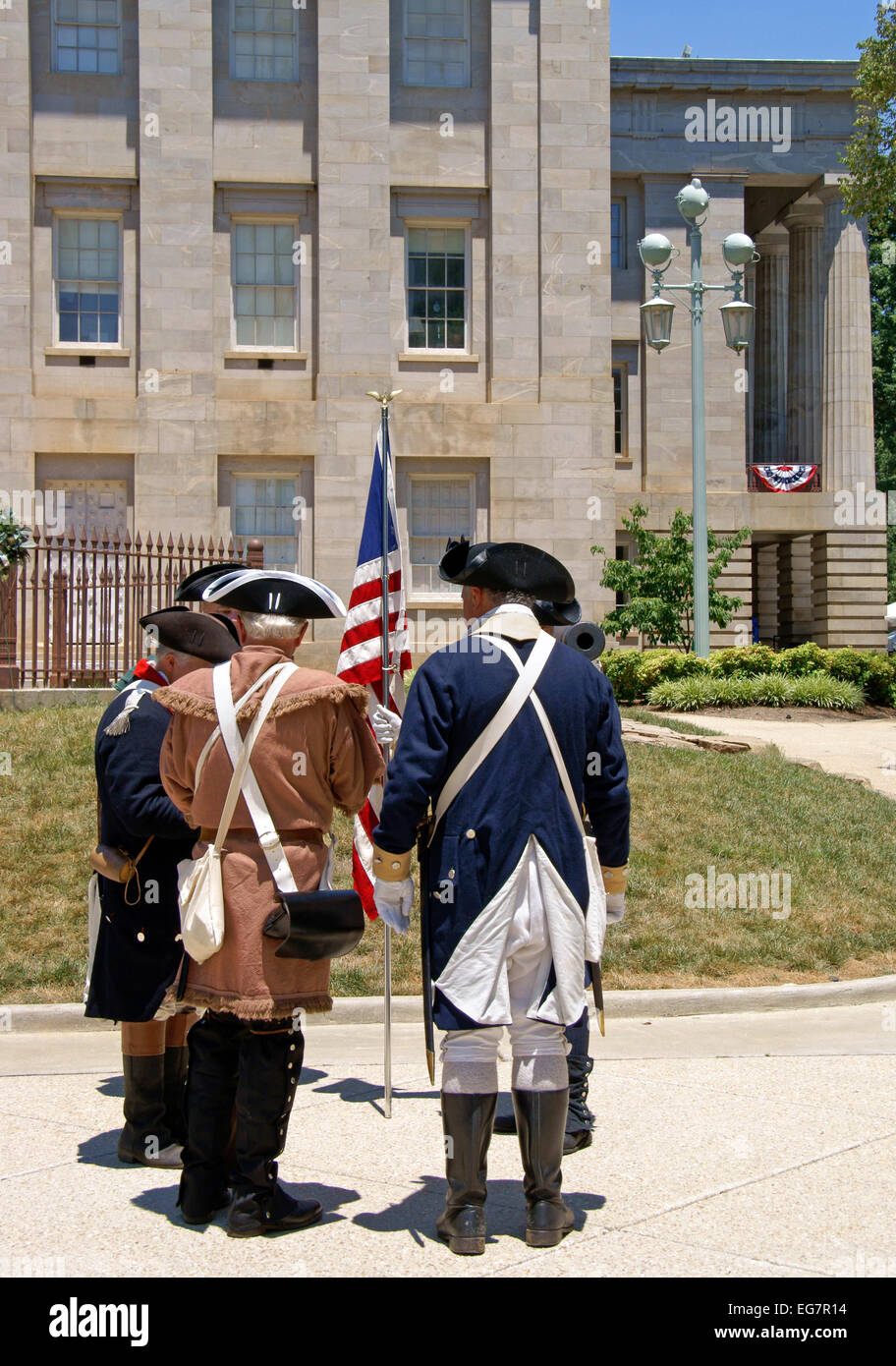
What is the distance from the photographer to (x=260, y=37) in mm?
25312

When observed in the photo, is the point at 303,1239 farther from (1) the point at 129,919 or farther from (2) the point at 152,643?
(2) the point at 152,643

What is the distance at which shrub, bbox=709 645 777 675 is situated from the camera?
22344 mm

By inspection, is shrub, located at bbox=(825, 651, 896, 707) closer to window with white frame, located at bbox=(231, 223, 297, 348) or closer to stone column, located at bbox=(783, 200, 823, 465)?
window with white frame, located at bbox=(231, 223, 297, 348)

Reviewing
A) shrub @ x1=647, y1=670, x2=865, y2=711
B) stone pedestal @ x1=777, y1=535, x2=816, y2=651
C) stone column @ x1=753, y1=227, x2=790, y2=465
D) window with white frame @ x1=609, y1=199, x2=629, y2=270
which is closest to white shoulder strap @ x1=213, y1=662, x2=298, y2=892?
shrub @ x1=647, y1=670, x2=865, y2=711

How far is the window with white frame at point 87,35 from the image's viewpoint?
25.0 m

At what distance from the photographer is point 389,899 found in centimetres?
515

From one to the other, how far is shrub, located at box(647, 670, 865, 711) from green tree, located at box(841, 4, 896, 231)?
27.8ft

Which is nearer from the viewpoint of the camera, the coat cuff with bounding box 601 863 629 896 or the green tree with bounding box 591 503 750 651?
the coat cuff with bounding box 601 863 629 896

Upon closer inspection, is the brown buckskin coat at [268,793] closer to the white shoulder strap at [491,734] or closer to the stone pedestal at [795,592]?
the white shoulder strap at [491,734]

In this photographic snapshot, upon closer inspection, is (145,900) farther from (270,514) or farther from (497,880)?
(270,514)

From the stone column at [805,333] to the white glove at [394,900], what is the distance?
1361 inches

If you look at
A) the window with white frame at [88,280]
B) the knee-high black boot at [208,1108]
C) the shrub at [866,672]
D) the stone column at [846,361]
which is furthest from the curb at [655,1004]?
the stone column at [846,361]

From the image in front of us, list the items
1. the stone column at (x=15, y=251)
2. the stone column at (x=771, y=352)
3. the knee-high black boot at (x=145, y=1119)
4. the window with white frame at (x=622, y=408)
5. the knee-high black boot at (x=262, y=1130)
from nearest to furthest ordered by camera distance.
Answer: the knee-high black boot at (x=262, y=1130) < the knee-high black boot at (x=145, y=1119) < the stone column at (x=15, y=251) < the window with white frame at (x=622, y=408) < the stone column at (x=771, y=352)

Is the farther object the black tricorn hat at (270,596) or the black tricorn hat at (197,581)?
the black tricorn hat at (197,581)
